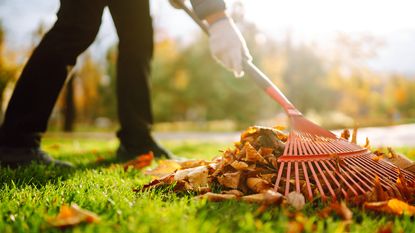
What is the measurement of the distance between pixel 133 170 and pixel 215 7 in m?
1.11

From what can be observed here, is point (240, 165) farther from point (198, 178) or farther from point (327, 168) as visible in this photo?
point (327, 168)

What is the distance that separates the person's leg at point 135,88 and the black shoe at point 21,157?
74cm

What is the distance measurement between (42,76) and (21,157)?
0.51 m

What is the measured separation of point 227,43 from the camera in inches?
82.3

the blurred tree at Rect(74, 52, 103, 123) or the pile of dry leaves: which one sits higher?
the blurred tree at Rect(74, 52, 103, 123)

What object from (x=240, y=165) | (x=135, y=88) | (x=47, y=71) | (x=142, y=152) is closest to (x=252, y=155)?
(x=240, y=165)

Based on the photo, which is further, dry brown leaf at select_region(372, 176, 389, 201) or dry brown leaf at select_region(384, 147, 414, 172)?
dry brown leaf at select_region(384, 147, 414, 172)

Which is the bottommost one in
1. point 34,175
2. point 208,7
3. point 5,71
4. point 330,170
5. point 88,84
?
point 34,175

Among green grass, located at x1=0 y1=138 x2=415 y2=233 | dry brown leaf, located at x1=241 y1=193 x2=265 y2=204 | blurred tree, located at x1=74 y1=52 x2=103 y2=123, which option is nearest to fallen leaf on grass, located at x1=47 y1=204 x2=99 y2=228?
green grass, located at x1=0 y1=138 x2=415 y2=233

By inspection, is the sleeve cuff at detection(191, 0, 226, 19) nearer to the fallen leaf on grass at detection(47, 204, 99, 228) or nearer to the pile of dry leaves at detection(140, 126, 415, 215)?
the pile of dry leaves at detection(140, 126, 415, 215)

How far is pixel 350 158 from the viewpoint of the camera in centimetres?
191

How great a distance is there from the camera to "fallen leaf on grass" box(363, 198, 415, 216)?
1.55 metres

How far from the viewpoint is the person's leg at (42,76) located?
2.47 metres

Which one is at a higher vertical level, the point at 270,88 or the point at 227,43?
the point at 227,43
